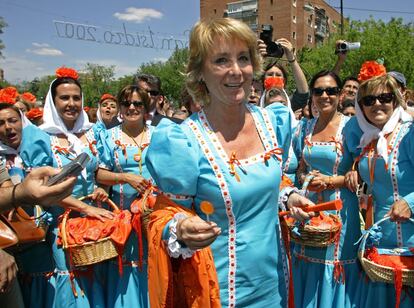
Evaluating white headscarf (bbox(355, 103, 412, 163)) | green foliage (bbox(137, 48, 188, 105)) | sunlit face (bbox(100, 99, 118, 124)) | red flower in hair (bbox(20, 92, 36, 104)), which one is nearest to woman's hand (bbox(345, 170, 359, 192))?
white headscarf (bbox(355, 103, 412, 163))

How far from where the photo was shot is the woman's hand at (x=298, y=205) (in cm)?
208

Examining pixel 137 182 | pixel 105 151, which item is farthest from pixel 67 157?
pixel 137 182

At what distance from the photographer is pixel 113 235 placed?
11.1ft

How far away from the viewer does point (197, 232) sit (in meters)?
1.63

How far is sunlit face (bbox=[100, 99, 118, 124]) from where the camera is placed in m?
7.22

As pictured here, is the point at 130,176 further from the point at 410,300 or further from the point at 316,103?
the point at 410,300

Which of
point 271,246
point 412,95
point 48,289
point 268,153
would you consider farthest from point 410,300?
point 412,95

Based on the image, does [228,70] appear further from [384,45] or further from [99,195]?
[384,45]

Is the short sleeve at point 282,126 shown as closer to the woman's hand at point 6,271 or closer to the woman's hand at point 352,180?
the woman's hand at point 352,180

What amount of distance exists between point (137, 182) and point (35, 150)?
95 cm

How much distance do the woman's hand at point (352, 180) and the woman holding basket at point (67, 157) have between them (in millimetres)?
2111

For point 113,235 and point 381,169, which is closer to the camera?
point 381,169

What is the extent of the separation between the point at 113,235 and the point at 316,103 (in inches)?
90.3

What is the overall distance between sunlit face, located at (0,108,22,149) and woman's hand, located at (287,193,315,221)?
296 centimetres
